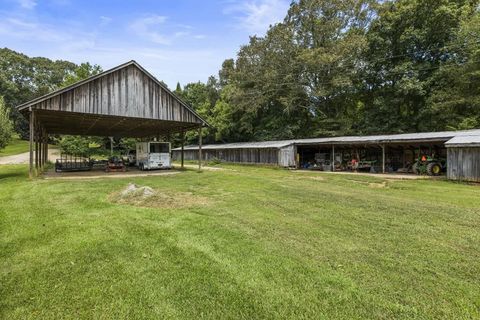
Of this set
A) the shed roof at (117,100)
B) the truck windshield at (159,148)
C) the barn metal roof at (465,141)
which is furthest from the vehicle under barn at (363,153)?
the shed roof at (117,100)

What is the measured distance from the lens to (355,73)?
32.9m

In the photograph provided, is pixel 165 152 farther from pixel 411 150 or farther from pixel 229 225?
pixel 411 150

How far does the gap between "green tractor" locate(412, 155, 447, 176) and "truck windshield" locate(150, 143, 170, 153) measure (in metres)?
18.2

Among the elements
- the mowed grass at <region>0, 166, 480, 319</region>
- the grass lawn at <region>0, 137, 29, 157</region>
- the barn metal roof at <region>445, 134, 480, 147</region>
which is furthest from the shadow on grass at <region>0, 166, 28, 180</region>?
the grass lawn at <region>0, 137, 29, 157</region>

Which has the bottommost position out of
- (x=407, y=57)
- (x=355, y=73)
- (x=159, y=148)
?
(x=159, y=148)

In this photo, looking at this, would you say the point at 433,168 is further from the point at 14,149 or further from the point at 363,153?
the point at 14,149

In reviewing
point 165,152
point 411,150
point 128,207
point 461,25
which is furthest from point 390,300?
point 461,25

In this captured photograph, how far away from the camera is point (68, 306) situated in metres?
2.97

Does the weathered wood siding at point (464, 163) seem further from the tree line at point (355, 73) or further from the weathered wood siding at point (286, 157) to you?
the weathered wood siding at point (286, 157)

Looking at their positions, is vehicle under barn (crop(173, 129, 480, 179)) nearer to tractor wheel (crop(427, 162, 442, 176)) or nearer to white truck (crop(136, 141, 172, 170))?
tractor wheel (crop(427, 162, 442, 176))

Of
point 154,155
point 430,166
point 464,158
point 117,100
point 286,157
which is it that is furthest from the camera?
point 286,157

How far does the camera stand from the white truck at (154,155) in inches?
783

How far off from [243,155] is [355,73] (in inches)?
676

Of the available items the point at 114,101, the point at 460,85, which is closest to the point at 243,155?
the point at 114,101
